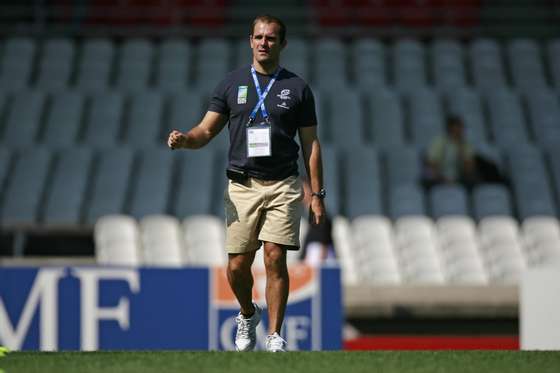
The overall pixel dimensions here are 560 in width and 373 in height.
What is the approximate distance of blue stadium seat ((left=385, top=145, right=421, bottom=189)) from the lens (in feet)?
43.9

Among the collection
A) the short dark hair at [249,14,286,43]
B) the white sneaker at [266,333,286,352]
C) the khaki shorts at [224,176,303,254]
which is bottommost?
the white sneaker at [266,333,286,352]

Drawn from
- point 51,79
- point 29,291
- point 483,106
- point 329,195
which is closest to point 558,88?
point 483,106

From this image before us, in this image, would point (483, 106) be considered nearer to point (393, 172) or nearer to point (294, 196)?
point (393, 172)

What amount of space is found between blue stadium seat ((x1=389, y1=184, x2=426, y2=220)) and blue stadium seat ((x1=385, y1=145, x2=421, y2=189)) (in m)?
0.10

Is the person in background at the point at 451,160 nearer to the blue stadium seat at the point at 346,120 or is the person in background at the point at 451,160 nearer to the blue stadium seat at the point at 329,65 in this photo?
the blue stadium seat at the point at 346,120

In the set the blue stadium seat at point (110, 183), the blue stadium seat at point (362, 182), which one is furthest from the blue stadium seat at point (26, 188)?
the blue stadium seat at point (362, 182)

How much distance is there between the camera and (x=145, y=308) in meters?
10.4

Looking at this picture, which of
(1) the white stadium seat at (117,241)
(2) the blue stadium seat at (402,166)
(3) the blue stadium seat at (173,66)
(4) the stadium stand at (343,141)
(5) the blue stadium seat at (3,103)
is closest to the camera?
(1) the white stadium seat at (117,241)

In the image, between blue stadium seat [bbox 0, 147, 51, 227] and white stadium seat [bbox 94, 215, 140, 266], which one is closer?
white stadium seat [bbox 94, 215, 140, 266]

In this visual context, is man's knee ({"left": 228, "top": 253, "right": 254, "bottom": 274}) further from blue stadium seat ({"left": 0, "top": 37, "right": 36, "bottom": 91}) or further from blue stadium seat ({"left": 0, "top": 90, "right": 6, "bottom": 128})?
blue stadium seat ({"left": 0, "top": 37, "right": 36, "bottom": 91})

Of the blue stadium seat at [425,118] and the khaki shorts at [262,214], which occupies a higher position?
the blue stadium seat at [425,118]

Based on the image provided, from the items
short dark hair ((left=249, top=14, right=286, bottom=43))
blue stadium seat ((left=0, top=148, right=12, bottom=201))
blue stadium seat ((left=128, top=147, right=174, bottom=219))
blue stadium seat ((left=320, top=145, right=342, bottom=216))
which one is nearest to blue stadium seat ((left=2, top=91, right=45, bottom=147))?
blue stadium seat ((left=0, top=148, right=12, bottom=201))

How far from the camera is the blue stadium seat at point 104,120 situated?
14.2 meters

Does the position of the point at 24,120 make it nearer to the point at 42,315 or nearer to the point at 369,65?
the point at 369,65
